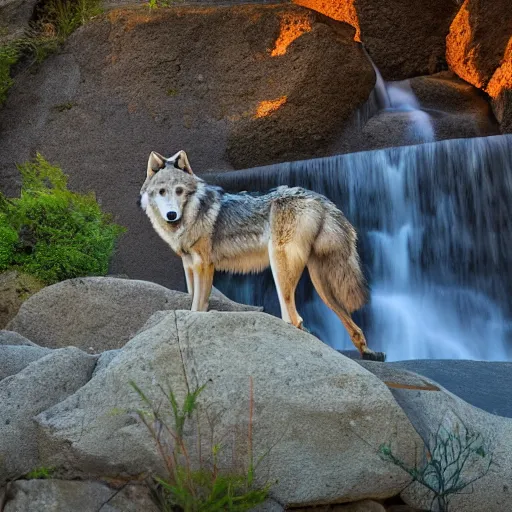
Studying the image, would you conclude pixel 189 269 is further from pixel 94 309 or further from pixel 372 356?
pixel 94 309

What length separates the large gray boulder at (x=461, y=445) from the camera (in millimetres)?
4199

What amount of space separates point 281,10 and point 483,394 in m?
9.74

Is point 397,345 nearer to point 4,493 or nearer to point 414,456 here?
point 414,456

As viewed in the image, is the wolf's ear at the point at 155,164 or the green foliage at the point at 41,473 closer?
the green foliage at the point at 41,473

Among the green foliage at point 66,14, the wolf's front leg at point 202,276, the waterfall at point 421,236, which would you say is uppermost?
the green foliage at point 66,14

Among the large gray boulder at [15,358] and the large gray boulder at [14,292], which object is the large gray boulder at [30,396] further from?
the large gray boulder at [14,292]

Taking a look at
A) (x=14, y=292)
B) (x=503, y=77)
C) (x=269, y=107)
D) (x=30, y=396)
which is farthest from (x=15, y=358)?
(x=503, y=77)

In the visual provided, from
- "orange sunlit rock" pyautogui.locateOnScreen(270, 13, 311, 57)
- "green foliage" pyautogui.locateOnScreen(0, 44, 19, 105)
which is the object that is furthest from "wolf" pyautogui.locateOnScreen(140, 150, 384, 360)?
"green foliage" pyautogui.locateOnScreen(0, 44, 19, 105)

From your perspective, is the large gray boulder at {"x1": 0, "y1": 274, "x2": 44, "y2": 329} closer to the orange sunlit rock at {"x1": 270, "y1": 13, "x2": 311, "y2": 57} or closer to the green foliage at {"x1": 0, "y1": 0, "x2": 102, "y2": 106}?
the green foliage at {"x1": 0, "y1": 0, "x2": 102, "y2": 106}

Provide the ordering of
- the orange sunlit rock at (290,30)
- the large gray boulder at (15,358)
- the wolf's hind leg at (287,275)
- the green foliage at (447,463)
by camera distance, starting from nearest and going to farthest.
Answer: the green foliage at (447,463) → the large gray boulder at (15,358) → the wolf's hind leg at (287,275) → the orange sunlit rock at (290,30)

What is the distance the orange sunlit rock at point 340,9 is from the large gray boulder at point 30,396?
13.5 meters

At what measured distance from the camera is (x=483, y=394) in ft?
19.2

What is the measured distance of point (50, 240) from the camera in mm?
8594

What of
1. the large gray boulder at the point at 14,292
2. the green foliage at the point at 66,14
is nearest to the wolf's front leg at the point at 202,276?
the large gray boulder at the point at 14,292
